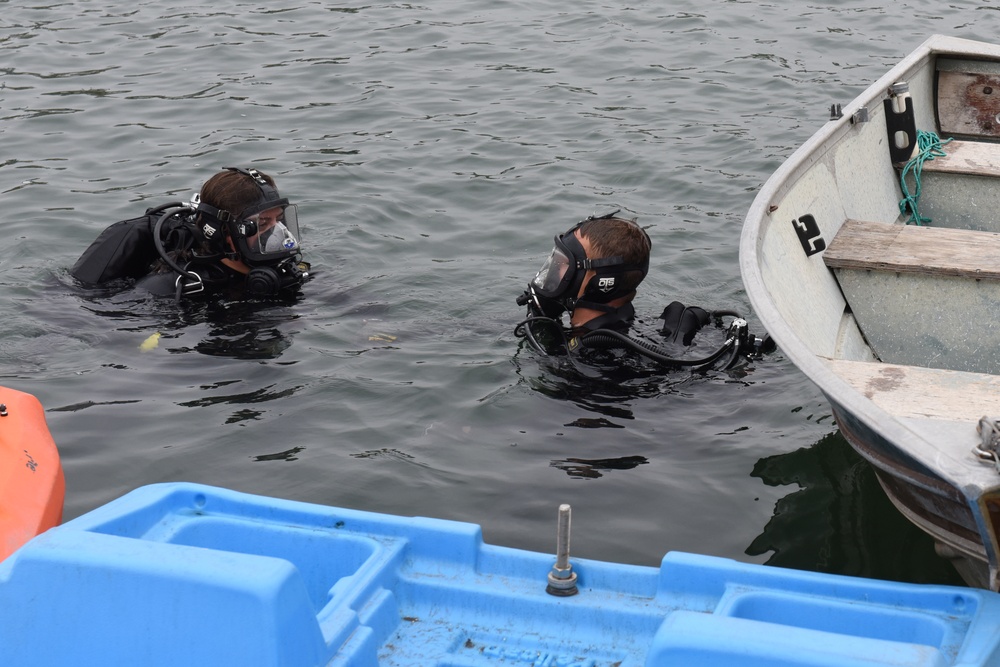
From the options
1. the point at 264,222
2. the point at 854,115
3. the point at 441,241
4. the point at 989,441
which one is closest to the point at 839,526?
the point at 989,441

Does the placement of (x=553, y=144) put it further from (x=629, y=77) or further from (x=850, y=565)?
(x=850, y=565)

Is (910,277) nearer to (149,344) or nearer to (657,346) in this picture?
(657,346)

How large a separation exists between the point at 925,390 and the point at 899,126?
10.8 feet

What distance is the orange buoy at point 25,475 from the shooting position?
144 inches

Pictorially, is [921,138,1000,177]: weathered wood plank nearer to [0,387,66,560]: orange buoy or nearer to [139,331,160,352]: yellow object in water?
[139,331,160,352]: yellow object in water

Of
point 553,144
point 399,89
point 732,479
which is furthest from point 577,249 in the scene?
point 399,89

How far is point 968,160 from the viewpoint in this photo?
254 inches

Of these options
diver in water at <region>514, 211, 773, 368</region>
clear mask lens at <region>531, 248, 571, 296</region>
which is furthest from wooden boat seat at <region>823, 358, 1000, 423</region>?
clear mask lens at <region>531, 248, 571, 296</region>

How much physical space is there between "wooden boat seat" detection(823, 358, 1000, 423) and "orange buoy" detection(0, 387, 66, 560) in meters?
2.75

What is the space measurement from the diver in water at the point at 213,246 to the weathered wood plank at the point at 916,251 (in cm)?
282

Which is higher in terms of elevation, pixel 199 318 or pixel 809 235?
pixel 809 235

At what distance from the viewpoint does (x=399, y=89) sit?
32.9 ft

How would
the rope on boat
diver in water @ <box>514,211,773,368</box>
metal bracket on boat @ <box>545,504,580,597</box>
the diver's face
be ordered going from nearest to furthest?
metal bracket on boat @ <box>545,504,580,597</box>
diver in water @ <box>514,211,773,368</box>
the diver's face
the rope on boat

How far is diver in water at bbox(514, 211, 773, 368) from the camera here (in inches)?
198
